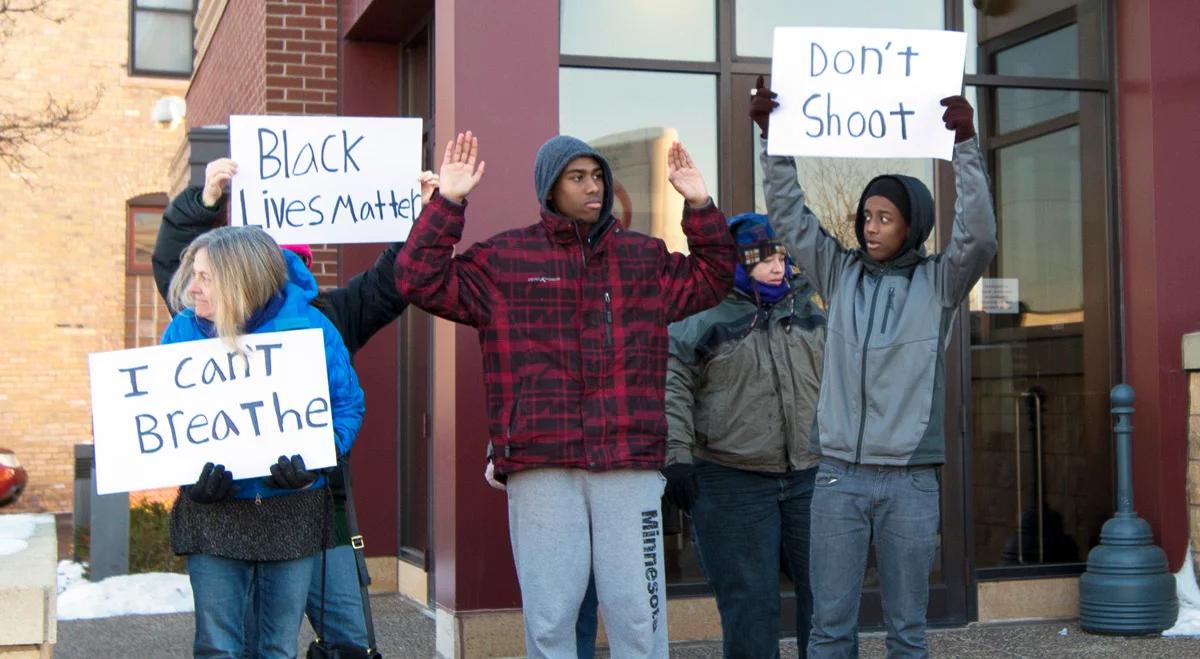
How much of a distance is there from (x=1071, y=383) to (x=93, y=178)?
15.0 metres

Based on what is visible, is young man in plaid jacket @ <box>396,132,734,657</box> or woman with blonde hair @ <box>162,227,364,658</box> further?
young man in plaid jacket @ <box>396,132,734,657</box>

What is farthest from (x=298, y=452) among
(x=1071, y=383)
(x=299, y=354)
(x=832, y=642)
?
(x=1071, y=383)

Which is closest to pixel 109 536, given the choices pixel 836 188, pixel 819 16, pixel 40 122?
pixel 836 188

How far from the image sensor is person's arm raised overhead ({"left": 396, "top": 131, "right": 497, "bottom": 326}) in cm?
427

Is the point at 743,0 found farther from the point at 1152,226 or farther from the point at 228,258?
the point at 228,258

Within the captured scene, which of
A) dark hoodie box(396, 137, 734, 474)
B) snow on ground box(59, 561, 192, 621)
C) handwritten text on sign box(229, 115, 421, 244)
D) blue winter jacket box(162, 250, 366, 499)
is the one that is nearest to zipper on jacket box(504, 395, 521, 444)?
dark hoodie box(396, 137, 734, 474)

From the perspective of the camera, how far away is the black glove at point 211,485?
386 cm

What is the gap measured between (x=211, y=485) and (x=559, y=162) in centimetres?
138

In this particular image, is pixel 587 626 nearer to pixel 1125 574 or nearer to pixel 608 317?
pixel 608 317

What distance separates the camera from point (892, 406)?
4348 mm

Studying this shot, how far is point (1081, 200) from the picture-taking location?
755 cm

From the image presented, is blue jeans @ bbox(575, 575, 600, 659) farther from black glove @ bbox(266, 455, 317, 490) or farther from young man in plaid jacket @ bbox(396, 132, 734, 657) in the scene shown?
→ black glove @ bbox(266, 455, 317, 490)

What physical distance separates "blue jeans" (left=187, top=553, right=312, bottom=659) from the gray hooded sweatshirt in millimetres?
1653

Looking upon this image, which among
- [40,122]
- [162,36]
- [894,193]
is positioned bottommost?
[894,193]
